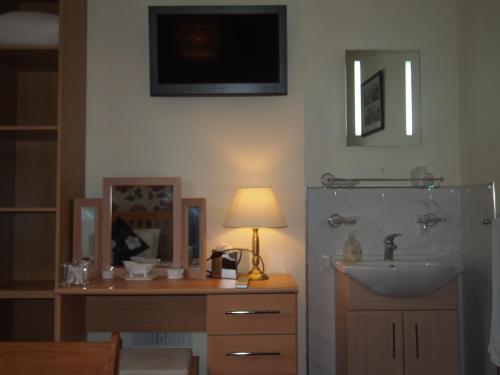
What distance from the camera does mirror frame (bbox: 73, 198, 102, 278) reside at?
224cm

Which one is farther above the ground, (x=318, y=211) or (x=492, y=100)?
(x=492, y=100)

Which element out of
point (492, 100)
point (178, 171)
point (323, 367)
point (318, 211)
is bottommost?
point (323, 367)

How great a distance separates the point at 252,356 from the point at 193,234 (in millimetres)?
689

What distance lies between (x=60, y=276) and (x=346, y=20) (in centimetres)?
210

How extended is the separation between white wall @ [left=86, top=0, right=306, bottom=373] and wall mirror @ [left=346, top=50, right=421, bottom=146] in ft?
0.99

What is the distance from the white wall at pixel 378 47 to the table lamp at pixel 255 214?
1.29ft

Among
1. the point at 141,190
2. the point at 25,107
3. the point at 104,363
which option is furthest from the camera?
the point at 25,107

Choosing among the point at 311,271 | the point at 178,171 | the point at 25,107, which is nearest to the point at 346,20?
the point at 178,171

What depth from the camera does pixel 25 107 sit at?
8.21 feet

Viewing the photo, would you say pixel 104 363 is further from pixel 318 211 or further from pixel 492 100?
pixel 492 100

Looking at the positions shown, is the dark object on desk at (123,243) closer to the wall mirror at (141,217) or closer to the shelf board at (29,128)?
the wall mirror at (141,217)

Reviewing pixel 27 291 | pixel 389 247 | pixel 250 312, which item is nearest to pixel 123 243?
pixel 27 291

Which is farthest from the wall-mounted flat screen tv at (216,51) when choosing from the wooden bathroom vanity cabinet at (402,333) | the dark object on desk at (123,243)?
the wooden bathroom vanity cabinet at (402,333)

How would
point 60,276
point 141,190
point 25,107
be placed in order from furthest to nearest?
point 25,107 → point 141,190 → point 60,276
